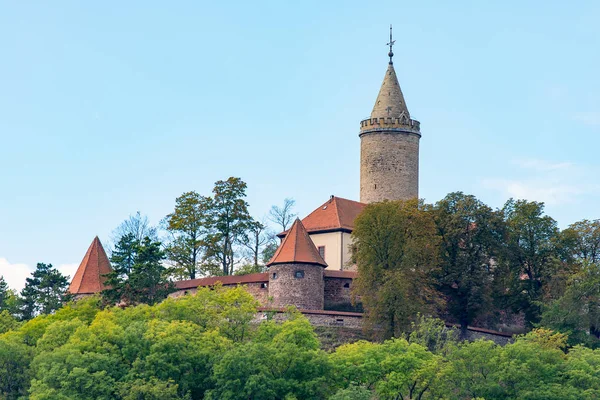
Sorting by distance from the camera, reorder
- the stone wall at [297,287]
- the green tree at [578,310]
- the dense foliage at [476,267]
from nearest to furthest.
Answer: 1. the dense foliage at [476,267]
2. the green tree at [578,310]
3. the stone wall at [297,287]

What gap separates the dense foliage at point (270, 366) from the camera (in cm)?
4772

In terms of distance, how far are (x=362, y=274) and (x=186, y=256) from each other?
15.6 metres

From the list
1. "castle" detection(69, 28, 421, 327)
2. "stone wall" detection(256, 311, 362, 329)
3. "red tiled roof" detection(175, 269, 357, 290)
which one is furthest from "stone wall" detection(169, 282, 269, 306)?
"stone wall" detection(256, 311, 362, 329)

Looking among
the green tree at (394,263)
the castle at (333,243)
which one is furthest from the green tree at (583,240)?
the castle at (333,243)

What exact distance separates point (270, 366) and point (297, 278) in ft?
27.4

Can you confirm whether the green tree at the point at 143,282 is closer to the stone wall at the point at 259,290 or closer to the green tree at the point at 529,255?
the stone wall at the point at 259,290

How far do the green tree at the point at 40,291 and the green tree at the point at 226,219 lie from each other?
8.24m

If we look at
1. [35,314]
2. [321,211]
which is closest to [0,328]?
[35,314]

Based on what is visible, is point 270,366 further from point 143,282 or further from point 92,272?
point 92,272

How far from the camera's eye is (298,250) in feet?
186

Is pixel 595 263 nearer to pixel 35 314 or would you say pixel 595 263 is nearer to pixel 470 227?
pixel 470 227

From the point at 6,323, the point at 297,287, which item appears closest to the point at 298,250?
the point at 297,287

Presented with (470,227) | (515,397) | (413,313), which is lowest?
(515,397)

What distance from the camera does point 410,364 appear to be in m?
48.8
